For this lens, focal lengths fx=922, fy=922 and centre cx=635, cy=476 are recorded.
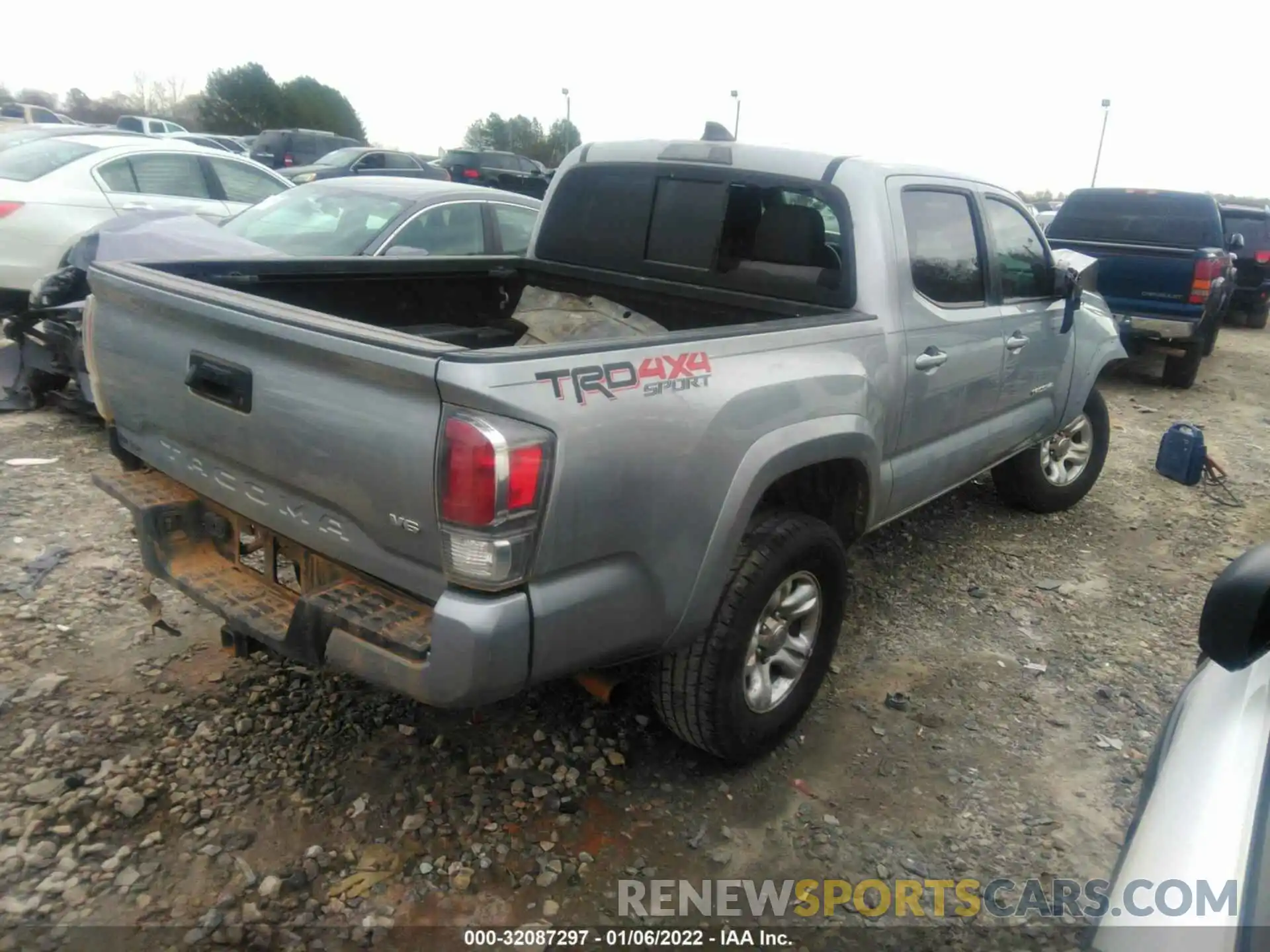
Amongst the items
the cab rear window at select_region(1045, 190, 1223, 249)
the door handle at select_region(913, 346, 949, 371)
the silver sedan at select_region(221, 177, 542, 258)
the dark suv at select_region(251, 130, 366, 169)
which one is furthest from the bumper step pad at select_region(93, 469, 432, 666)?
the dark suv at select_region(251, 130, 366, 169)

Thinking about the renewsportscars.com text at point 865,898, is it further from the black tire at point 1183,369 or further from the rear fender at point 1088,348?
the black tire at point 1183,369

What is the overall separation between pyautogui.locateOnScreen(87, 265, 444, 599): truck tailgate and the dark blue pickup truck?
780cm

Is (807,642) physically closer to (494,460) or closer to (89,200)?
(494,460)

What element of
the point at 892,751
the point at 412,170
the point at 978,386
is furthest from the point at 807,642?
the point at 412,170

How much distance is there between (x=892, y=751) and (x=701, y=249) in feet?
6.85

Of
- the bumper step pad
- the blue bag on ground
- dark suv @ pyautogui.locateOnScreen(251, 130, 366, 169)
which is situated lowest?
the blue bag on ground

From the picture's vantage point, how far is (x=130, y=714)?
3.15 metres

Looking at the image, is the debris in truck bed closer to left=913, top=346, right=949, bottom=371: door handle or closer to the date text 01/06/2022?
left=913, top=346, right=949, bottom=371: door handle

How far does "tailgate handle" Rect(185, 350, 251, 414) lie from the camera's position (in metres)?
2.46

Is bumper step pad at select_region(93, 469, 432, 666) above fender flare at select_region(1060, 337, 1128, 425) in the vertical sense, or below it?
below

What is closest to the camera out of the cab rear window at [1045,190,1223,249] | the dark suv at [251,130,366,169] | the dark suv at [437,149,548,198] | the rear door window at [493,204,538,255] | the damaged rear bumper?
the damaged rear bumper

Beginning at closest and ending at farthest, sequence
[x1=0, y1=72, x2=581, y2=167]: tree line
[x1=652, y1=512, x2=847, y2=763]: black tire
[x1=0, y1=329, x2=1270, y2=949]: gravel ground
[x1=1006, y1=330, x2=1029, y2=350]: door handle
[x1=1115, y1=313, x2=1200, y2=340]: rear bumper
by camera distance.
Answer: [x1=0, y1=329, x2=1270, y2=949]: gravel ground, [x1=652, y1=512, x2=847, y2=763]: black tire, [x1=1006, y1=330, x2=1029, y2=350]: door handle, [x1=1115, y1=313, x2=1200, y2=340]: rear bumper, [x1=0, y1=72, x2=581, y2=167]: tree line

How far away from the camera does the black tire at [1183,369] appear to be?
937 centimetres

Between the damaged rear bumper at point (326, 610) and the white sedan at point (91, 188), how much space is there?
5058 mm
